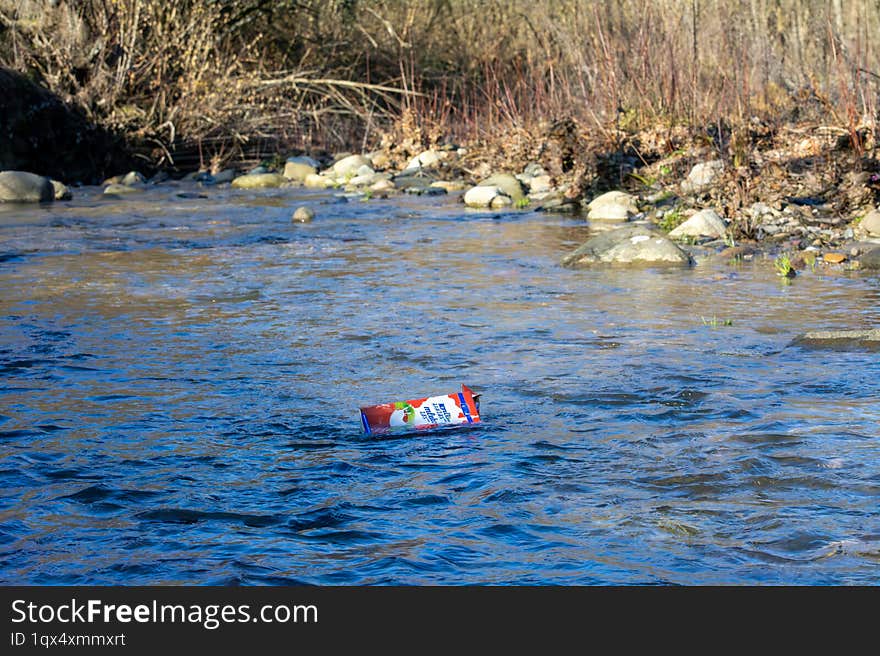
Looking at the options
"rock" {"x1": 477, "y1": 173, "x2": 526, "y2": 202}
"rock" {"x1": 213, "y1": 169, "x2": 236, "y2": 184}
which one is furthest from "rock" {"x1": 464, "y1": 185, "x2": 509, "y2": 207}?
"rock" {"x1": 213, "y1": 169, "x2": 236, "y2": 184}

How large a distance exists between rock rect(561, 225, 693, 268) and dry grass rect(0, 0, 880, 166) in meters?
2.57

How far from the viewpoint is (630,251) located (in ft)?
32.8

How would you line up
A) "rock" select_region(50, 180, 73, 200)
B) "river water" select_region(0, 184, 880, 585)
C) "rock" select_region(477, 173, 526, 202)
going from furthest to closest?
1. "rock" select_region(50, 180, 73, 200)
2. "rock" select_region(477, 173, 526, 202)
3. "river water" select_region(0, 184, 880, 585)

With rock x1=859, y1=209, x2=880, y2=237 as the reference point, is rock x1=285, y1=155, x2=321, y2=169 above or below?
above

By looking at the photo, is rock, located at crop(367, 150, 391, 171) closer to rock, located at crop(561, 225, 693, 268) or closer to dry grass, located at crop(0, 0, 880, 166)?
dry grass, located at crop(0, 0, 880, 166)

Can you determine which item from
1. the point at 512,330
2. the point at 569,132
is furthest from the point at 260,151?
the point at 512,330

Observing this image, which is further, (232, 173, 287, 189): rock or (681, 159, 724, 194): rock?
(232, 173, 287, 189): rock

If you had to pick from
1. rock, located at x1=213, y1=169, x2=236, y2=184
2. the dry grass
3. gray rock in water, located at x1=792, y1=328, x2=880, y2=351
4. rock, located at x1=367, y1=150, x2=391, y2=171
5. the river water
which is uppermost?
the dry grass

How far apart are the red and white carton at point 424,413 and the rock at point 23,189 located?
12.2 metres

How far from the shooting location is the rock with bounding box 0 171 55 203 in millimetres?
16078

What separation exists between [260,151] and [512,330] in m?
14.4

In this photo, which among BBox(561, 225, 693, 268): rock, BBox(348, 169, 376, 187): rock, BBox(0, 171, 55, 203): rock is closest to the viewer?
BBox(561, 225, 693, 268): rock

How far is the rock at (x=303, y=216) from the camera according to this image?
555 inches

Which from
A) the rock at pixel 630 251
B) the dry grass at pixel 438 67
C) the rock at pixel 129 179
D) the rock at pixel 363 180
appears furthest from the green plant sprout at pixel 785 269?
the rock at pixel 129 179
